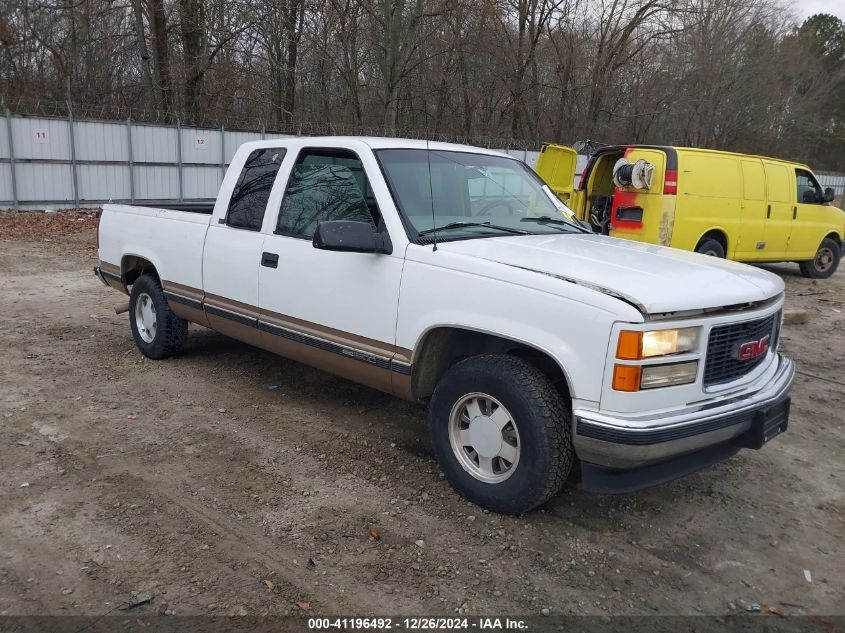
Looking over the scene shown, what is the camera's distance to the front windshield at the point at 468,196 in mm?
4082

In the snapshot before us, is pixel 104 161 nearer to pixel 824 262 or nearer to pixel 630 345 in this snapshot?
pixel 824 262

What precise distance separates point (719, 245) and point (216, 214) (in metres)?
7.61

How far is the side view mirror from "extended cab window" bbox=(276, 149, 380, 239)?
23 centimetres

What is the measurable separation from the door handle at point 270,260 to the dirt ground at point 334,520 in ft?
3.57

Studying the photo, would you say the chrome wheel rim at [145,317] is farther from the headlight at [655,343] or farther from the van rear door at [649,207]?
the van rear door at [649,207]

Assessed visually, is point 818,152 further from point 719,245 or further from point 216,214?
point 216,214

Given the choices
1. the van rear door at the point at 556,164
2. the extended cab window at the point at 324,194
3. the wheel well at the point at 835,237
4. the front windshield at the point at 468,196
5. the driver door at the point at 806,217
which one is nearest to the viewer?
the front windshield at the point at 468,196

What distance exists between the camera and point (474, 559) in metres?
3.20

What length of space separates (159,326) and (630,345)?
431cm

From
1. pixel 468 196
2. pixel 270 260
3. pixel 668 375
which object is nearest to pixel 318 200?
pixel 270 260

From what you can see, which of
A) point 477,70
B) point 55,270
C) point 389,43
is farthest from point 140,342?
point 477,70

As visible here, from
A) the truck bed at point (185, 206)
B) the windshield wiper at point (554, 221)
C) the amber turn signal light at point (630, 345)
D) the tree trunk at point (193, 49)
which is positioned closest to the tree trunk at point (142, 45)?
the tree trunk at point (193, 49)

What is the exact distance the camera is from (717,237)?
10164 millimetres

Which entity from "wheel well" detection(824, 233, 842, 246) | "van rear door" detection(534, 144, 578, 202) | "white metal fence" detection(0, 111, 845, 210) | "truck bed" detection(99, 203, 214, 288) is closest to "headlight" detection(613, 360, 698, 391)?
"truck bed" detection(99, 203, 214, 288)
